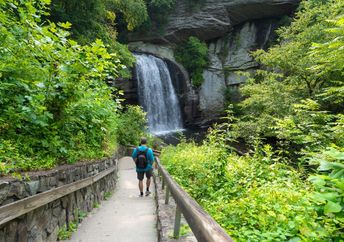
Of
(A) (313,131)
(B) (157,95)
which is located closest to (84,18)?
(A) (313,131)

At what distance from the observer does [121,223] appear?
18.0 ft

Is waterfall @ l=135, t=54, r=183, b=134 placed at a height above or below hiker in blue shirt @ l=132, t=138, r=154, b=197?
above

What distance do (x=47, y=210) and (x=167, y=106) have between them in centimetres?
2342

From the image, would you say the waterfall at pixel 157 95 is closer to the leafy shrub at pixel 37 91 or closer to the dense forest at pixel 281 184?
the dense forest at pixel 281 184

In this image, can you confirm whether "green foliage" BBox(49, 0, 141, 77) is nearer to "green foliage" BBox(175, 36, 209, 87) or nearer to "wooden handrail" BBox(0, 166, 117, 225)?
"wooden handrail" BBox(0, 166, 117, 225)

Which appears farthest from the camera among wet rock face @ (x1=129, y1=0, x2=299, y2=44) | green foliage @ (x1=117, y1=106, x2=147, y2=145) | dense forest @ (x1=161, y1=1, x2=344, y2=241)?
wet rock face @ (x1=129, y1=0, x2=299, y2=44)

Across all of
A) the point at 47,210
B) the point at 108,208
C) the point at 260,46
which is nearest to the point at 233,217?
the point at 47,210

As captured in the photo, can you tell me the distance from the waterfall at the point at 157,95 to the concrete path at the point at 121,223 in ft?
59.9

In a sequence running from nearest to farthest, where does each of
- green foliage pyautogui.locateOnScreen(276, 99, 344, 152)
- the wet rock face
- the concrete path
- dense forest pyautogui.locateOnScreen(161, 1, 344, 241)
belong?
dense forest pyautogui.locateOnScreen(161, 1, 344, 241) → the concrete path → green foliage pyautogui.locateOnScreen(276, 99, 344, 152) → the wet rock face

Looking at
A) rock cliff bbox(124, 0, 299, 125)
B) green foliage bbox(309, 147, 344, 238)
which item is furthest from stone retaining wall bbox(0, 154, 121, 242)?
rock cliff bbox(124, 0, 299, 125)

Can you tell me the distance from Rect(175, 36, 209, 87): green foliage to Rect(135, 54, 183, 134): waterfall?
2664 mm

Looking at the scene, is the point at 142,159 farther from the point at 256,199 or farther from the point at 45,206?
the point at 256,199

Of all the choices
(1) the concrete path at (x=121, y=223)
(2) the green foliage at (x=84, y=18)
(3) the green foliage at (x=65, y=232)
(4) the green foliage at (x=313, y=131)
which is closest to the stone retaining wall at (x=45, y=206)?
(3) the green foliage at (x=65, y=232)

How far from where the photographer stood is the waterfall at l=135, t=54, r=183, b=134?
2608 cm
